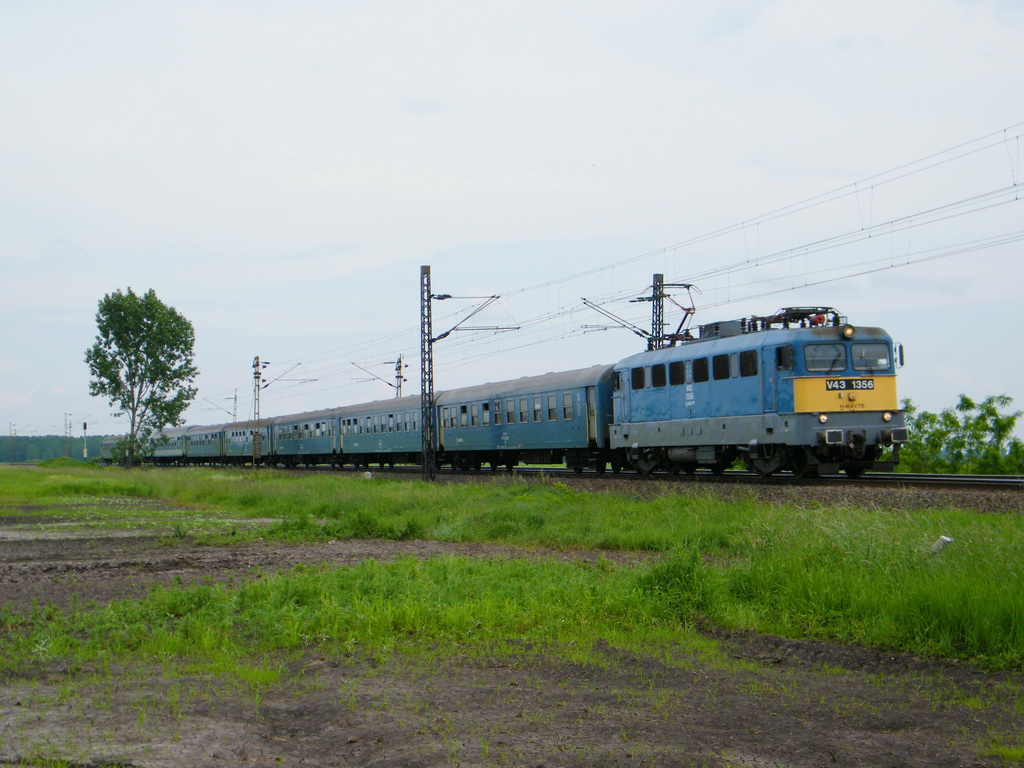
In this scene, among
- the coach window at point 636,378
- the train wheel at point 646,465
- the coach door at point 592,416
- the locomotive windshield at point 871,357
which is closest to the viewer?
the locomotive windshield at point 871,357

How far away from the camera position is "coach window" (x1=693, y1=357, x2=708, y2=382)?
25.4m

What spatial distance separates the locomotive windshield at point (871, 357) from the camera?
2248cm

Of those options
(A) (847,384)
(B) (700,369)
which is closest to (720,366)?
(B) (700,369)

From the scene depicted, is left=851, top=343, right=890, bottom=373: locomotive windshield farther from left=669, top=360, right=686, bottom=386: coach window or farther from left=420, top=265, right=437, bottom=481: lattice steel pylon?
left=420, top=265, right=437, bottom=481: lattice steel pylon

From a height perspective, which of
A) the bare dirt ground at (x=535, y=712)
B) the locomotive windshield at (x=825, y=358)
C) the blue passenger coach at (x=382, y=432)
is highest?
the locomotive windshield at (x=825, y=358)

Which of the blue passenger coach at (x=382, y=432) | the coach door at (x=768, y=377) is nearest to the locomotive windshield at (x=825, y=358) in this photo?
the coach door at (x=768, y=377)

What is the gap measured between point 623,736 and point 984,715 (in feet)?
8.23

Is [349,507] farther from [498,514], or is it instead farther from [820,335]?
[820,335]

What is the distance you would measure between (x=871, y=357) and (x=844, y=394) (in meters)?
1.32

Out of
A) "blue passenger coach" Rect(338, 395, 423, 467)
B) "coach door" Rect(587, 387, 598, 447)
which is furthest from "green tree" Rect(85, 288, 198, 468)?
"coach door" Rect(587, 387, 598, 447)

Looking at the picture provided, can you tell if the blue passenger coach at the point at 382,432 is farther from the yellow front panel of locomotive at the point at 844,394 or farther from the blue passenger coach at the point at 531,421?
the yellow front panel of locomotive at the point at 844,394

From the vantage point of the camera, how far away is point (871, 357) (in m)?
22.7

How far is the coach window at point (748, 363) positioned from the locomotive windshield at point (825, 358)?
1.41 m

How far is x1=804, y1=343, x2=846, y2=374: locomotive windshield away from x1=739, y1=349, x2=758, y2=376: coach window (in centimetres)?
141
